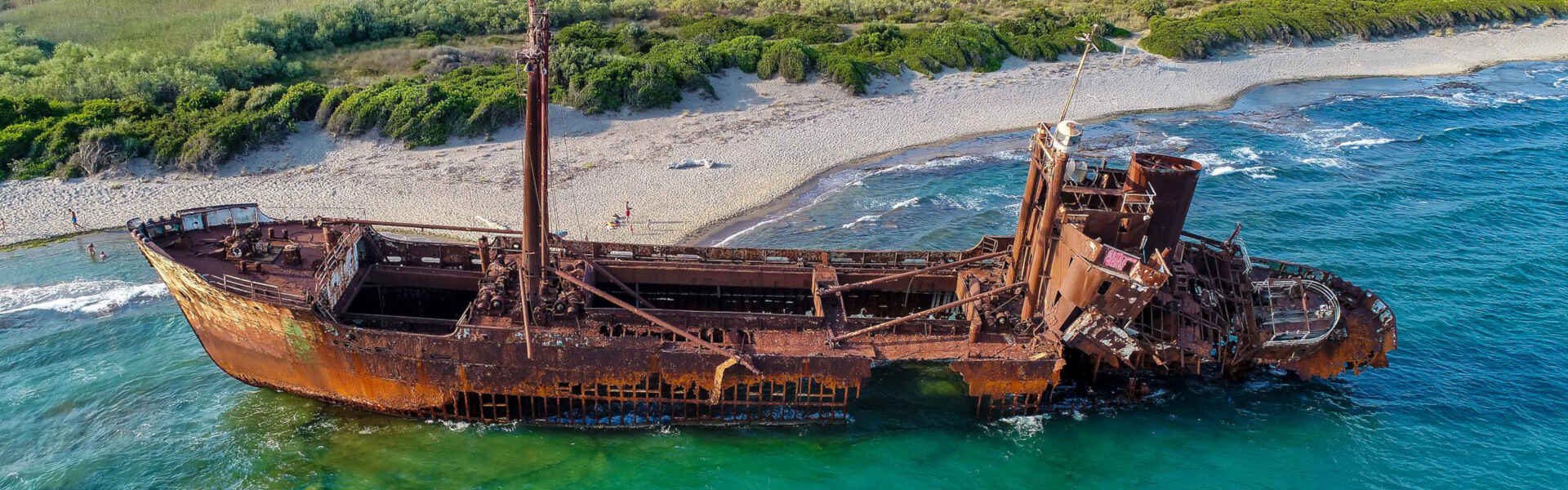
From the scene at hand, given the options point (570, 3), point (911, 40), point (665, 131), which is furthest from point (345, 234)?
point (570, 3)

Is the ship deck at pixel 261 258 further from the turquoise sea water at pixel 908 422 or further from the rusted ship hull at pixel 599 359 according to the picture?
the turquoise sea water at pixel 908 422

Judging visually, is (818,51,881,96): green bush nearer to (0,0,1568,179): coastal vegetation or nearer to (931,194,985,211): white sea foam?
(0,0,1568,179): coastal vegetation

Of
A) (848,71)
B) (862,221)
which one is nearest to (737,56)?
(848,71)

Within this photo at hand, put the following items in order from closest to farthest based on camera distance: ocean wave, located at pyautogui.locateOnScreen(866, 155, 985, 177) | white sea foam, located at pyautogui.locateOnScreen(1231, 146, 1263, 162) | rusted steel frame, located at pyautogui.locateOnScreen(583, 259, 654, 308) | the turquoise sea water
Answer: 1. the turquoise sea water
2. rusted steel frame, located at pyautogui.locateOnScreen(583, 259, 654, 308)
3. ocean wave, located at pyautogui.locateOnScreen(866, 155, 985, 177)
4. white sea foam, located at pyautogui.locateOnScreen(1231, 146, 1263, 162)

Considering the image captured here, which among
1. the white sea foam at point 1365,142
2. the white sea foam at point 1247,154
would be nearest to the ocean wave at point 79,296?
the white sea foam at point 1247,154

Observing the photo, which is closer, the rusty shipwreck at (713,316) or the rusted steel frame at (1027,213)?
the rusty shipwreck at (713,316)

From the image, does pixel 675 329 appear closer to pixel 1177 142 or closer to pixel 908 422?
pixel 908 422

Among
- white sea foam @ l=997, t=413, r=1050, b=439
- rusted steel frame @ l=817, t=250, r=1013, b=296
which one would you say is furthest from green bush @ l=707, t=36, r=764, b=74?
white sea foam @ l=997, t=413, r=1050, b=439
